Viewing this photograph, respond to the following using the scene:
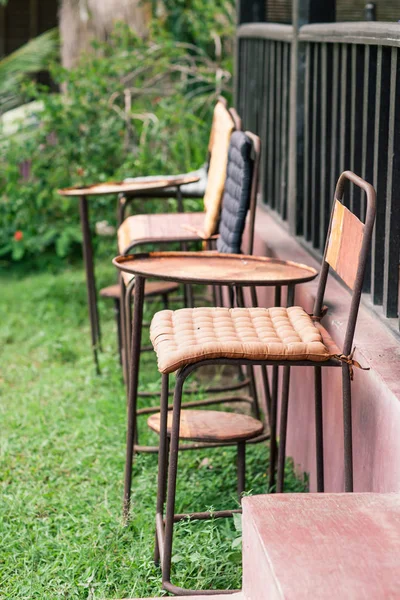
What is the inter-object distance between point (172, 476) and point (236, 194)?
137 centimetres

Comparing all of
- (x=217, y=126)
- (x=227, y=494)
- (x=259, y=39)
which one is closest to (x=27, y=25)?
(x=259, y=39)

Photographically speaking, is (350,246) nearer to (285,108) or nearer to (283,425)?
(283,425)

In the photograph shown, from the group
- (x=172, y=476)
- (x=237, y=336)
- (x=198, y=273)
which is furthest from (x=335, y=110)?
(x=172, y=476)

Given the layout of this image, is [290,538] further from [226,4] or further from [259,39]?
[226,4]

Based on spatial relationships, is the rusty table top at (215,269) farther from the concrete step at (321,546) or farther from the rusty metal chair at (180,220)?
the concrete step at (321,546)

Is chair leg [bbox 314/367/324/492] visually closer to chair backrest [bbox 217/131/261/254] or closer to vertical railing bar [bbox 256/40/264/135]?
chair backrest [bbox 217/131/261/254]

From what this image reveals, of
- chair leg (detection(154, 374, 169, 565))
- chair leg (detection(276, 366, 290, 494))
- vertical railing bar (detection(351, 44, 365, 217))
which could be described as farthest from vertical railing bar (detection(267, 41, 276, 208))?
chair leg (detection(154, 374, 169, 565))

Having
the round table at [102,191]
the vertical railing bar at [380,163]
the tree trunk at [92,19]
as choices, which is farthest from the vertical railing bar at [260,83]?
the tree trunk at [92,19]

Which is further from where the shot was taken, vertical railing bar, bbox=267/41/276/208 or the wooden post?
vertical railing bar, bbox=267/41/276/208

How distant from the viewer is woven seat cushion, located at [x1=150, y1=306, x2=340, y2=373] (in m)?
2.54

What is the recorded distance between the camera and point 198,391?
4527 millimetres

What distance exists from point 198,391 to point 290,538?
2.55m

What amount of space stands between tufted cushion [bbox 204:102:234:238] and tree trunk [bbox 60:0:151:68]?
3.73 metres

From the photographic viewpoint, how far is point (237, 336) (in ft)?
8.73
